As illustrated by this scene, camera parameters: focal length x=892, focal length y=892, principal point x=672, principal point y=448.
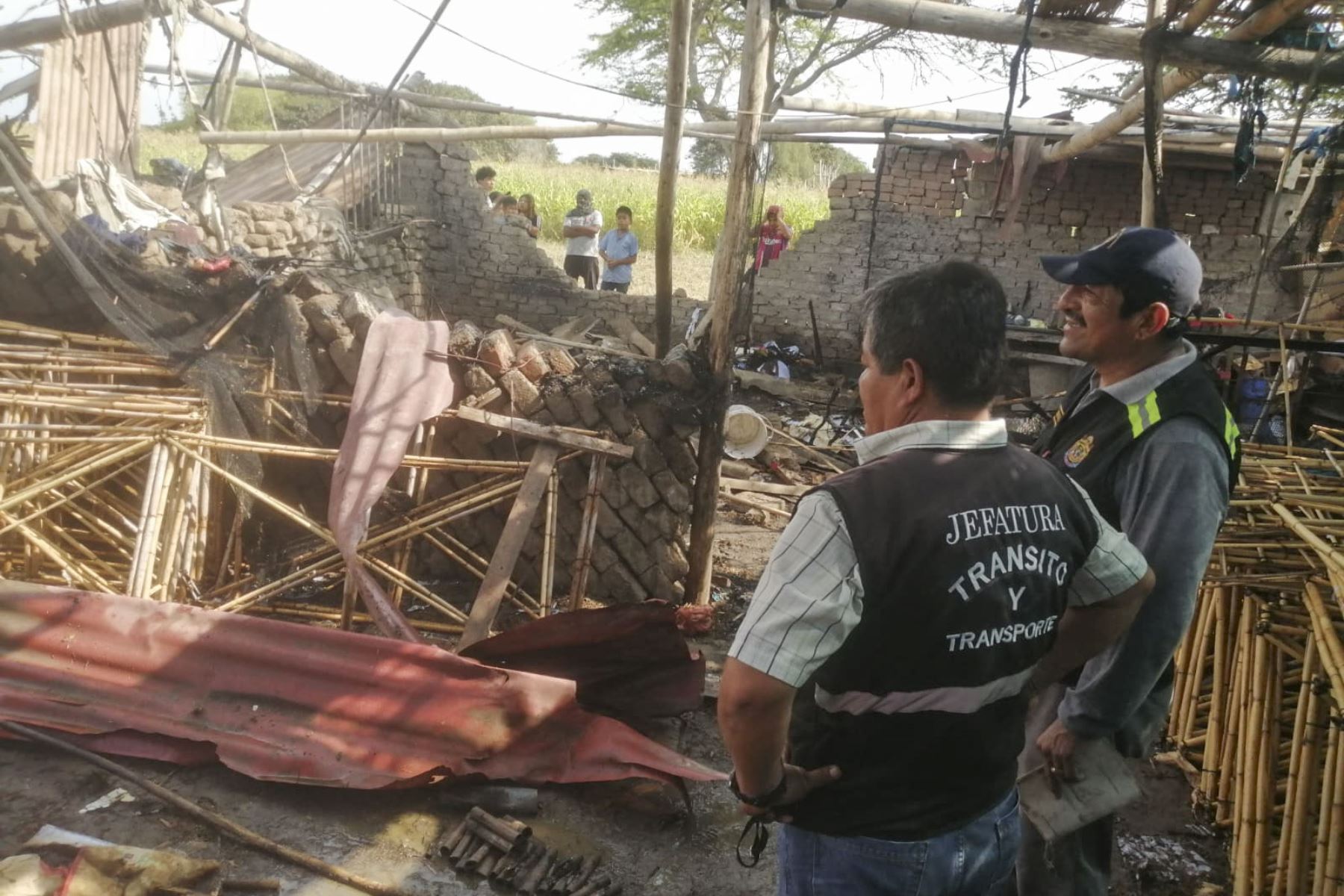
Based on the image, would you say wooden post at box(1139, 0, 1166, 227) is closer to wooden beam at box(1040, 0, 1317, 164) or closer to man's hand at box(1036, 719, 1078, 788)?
wooden beam at box(1040, 0, 1317, 164)

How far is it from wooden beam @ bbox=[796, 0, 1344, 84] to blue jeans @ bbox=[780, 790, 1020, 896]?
383cm

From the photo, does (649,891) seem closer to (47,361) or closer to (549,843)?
(549,843)

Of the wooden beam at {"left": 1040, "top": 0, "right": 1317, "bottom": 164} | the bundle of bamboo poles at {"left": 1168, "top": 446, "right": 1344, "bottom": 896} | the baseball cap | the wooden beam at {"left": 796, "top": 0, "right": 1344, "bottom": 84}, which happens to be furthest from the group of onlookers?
the baseball cap

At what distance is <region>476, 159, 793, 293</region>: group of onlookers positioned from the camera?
12492mm

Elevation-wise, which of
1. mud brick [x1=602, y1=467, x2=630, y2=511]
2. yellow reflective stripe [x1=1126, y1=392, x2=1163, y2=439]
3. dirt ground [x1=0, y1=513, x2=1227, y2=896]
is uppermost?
yellow reflective stripe [x1=1126, y1=392, x2=1163, y2=439]

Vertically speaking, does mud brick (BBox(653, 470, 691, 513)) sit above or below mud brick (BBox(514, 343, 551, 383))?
below

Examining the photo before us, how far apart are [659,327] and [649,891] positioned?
3.12 meters

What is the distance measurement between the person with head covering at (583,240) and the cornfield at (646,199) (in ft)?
15.7

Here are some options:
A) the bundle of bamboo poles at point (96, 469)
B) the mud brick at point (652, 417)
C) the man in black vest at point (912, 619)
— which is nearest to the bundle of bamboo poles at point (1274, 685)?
the man in black vest at point (912, 619)

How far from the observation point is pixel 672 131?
4676 mm

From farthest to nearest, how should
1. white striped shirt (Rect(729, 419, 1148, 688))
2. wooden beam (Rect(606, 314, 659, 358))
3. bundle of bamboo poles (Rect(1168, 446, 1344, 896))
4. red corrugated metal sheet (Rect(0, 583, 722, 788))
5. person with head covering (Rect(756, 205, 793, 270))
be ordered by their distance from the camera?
person with head covering (Rect(756, 205, 793, 270))
wooden beam (Rect(606, 314, 659, 358))
red corrugated metal sheet (Rect(0, 583, 722, 788))
bundle of bamboo poles (Rect(1168, 446, 1344, 896))
white striped shirt (Rect(729, 419, 1148, 688))

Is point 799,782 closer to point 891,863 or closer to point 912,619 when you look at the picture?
point 891,863

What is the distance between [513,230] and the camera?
38.2 feet

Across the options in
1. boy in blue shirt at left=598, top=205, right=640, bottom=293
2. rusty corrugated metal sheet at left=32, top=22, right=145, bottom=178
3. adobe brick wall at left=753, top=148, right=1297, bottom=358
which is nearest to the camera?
rusty corrugated metal sheet at left=32, top=22, right=145, bottom=178
